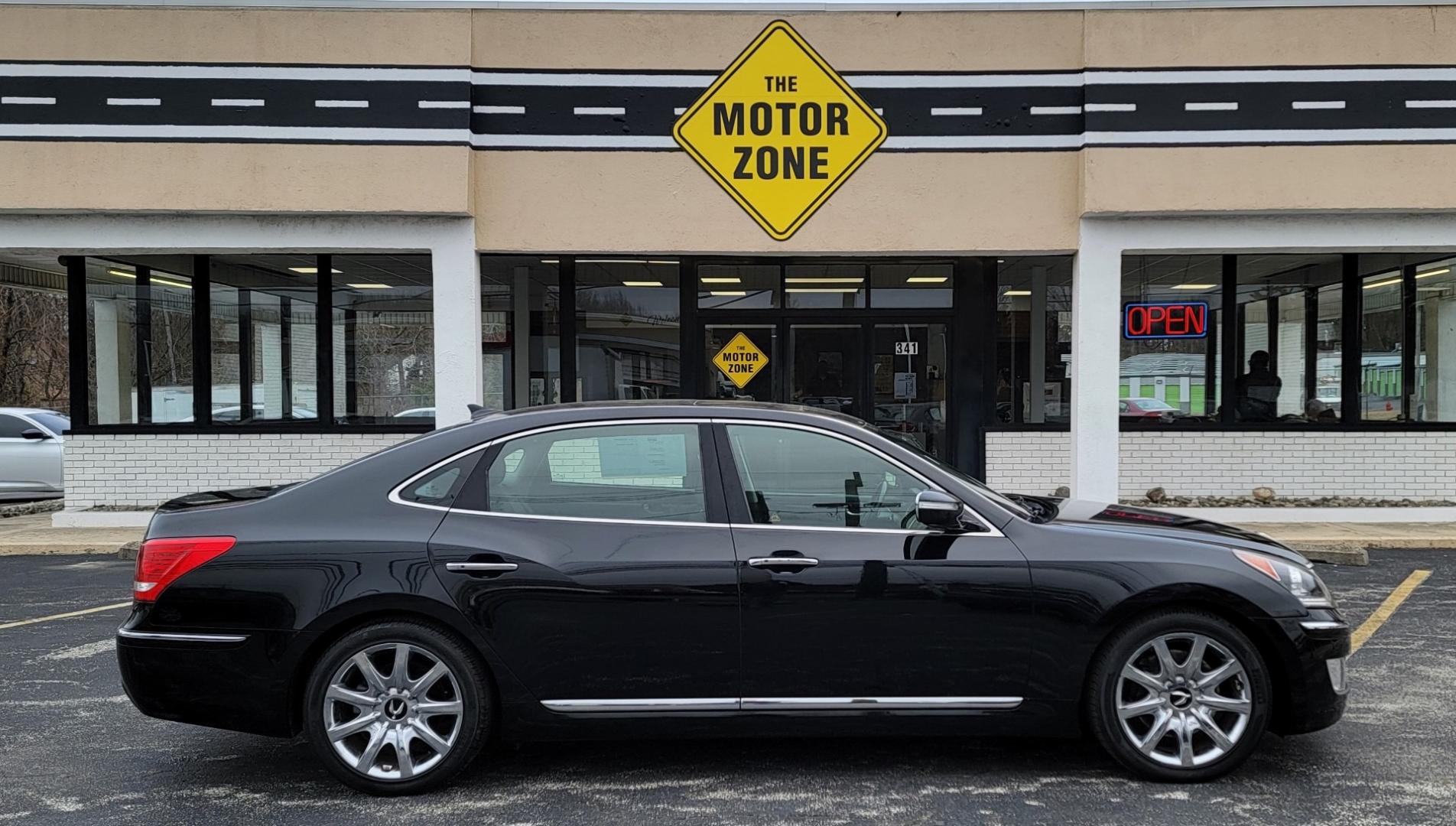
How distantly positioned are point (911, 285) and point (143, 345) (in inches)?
351

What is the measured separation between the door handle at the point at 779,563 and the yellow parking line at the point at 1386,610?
12.1 ft

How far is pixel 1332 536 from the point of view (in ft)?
34.8

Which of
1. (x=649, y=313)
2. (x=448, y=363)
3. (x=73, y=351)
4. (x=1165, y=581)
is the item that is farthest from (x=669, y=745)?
(x=73, y=351)

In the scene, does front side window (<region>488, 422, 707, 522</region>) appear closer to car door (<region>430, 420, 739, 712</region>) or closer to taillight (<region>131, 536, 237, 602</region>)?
car door (<region>430, 420, 739, 712</region>)

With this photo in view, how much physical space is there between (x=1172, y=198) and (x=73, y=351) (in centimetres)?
1230

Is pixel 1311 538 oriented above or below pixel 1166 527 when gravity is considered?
below

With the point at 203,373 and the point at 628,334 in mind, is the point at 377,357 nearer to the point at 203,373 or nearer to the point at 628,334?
the point at 203,373

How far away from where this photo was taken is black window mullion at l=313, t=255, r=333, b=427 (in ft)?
39.6

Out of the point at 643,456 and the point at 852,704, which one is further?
the point at 643,456

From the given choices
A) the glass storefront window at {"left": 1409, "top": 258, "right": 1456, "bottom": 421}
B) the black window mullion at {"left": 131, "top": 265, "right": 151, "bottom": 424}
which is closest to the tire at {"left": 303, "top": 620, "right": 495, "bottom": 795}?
the black window mullion at {"left": 131, "top": 265, "right": 151, "bottom": 424}

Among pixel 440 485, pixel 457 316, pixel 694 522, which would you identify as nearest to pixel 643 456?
pixel 694 522

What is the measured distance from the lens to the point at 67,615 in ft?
25.3

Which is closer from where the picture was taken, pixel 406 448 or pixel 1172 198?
pixel 406 448

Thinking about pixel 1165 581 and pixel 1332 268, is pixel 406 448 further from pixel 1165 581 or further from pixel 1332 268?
pixel 1332 268
